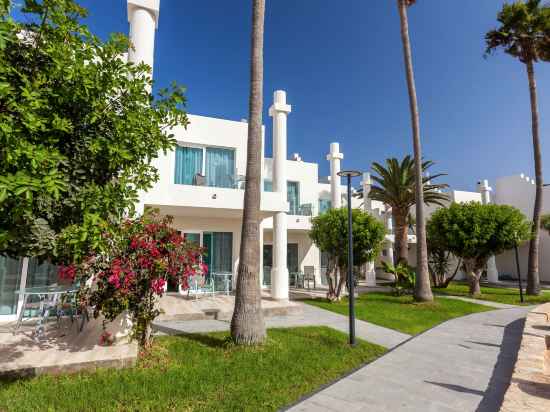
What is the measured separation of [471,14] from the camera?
16.7 metres

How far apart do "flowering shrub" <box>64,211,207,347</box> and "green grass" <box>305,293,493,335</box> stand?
741 centimetres

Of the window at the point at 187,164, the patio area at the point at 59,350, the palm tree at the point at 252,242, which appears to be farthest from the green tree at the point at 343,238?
the patio area at the point at 59,350

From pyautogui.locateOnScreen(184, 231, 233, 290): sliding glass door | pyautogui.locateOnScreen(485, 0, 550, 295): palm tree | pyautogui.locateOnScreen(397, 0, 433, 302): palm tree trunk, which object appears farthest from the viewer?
pyautogui.locateOnScreen(485, 0, 550, 295): palm tree

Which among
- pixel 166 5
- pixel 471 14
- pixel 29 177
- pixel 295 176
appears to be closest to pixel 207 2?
pixel 166 5

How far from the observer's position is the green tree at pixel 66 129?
11.8 feet

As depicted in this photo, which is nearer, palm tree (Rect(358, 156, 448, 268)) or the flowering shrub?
→ the flowering shrub

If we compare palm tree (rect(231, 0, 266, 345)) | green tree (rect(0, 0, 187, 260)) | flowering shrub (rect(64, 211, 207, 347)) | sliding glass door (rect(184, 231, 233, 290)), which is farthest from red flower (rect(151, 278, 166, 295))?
sliding glass door (rect(184, 231, 233, 290))

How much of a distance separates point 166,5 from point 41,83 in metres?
7.08

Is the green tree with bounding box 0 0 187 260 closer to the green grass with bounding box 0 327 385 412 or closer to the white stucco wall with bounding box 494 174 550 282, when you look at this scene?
the green grass with bounding box 0 327 385 412

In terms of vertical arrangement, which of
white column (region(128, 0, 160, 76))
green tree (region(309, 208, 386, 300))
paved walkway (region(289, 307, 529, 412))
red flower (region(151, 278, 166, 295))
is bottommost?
paved walkway (region(289, 307, 529, 412))

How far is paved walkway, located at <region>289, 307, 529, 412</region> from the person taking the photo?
4.59 metres

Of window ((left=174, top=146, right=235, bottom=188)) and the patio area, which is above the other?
window ((left=174, top=146, right=235, bottom=188))

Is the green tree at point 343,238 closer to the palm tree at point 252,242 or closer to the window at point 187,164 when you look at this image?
the window at point 187,164

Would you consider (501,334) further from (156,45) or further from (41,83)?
(156,45)
